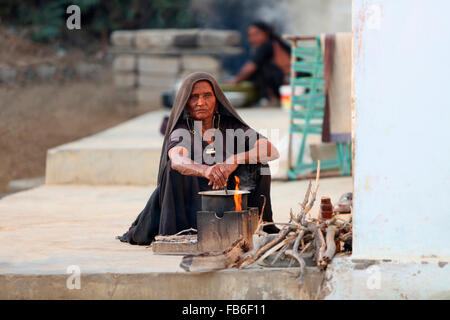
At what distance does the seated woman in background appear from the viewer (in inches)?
471

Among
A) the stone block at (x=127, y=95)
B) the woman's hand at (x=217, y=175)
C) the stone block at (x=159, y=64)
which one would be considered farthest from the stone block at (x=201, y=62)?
the woman's hand at (x=217, y=175)

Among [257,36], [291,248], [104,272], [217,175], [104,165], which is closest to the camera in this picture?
[104,272]

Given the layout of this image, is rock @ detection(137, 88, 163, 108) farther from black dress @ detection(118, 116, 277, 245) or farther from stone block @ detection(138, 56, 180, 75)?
black dress @ detection(118, 116, 277, 245)

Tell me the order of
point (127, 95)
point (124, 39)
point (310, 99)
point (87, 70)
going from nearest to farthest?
point (310, 99) → point (124, 39) → point (127, 95) → point (87, 70)

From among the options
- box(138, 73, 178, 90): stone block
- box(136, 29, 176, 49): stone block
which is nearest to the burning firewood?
box(136, 29, 176, 49): stone block

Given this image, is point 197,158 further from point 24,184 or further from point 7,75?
point 7,75

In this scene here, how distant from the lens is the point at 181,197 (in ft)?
14.7

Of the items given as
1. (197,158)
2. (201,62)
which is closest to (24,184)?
(197,158)

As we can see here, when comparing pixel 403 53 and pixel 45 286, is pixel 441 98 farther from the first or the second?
pixel 45 286

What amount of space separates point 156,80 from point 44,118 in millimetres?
1927

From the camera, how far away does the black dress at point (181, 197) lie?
14.6 ft

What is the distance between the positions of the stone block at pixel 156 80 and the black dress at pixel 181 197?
881 centimetres

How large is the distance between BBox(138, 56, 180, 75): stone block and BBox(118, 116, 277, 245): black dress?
8.67 metres
